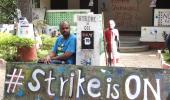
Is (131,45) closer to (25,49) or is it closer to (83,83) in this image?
(25,49)

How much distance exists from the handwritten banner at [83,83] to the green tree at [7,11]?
14.1 m

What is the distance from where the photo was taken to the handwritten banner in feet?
23.3

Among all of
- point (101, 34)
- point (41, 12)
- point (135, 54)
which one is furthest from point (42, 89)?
point (41, 12)

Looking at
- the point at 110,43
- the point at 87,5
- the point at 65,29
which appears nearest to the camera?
the point at 65,29

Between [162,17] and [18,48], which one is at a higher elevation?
[162,17]

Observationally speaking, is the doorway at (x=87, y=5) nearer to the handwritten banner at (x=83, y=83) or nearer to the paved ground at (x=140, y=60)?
the paved ground at (x=140, y=60)

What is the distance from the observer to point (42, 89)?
7.49 meters

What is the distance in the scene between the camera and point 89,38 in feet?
41.8

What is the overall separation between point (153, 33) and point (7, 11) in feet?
20.4

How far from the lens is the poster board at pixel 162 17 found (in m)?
21.1

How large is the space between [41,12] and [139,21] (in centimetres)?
510

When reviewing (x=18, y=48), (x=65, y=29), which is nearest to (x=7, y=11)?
(x=18, y=48)

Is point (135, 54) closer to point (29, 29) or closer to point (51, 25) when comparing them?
point (51, 25)

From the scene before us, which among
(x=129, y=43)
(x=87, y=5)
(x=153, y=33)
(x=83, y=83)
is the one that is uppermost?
(x=87, y=5)
